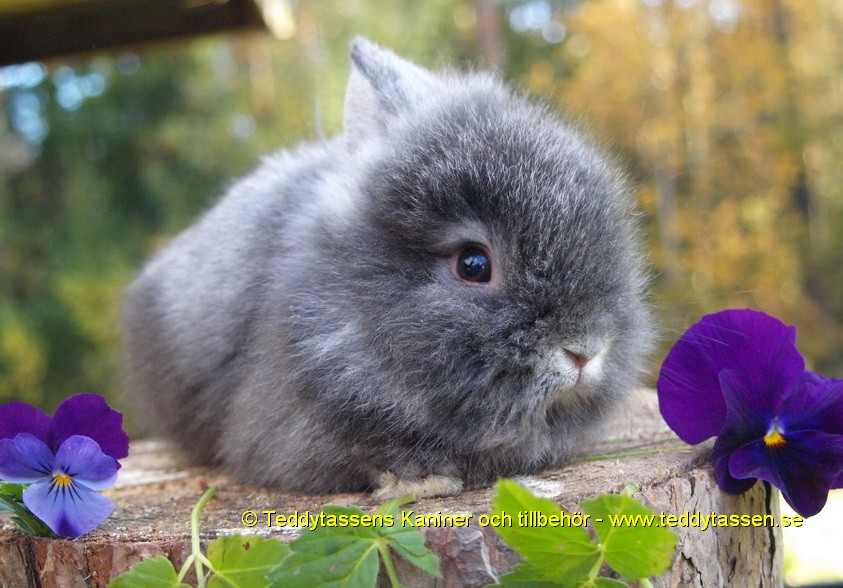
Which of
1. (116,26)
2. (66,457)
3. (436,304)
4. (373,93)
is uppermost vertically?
(116,26)

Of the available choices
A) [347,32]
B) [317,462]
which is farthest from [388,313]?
[347,32]

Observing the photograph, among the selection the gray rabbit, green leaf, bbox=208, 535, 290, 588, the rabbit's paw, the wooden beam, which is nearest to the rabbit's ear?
the gray rabbit

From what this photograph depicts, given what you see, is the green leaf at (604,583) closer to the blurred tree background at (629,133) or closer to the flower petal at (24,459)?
the flower petal at (24,459)

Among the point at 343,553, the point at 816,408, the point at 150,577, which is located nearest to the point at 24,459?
the point at 150,577

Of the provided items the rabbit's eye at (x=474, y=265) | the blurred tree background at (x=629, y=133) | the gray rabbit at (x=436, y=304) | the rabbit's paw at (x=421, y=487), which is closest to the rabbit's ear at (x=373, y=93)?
the gray rabbit at (x=436, y=304)

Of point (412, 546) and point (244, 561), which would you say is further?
point (244, 561)

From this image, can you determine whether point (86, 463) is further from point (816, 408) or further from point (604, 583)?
point (816, 408)

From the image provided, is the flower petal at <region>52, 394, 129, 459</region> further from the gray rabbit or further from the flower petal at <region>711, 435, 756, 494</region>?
the flower petal at <region>711, 435, 756, 494</region>
